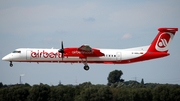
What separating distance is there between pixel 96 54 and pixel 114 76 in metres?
80.7

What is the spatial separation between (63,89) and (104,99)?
23.3 feet

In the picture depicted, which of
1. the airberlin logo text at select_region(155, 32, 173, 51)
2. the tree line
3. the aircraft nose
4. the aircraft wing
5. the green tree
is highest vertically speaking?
the airberlin logo text at select_region(155, 32, 173, 51)

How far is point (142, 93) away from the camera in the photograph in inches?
3556

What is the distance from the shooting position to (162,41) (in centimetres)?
6222

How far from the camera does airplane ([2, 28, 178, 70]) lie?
60.0 m

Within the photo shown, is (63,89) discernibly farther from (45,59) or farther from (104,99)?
(45,59)

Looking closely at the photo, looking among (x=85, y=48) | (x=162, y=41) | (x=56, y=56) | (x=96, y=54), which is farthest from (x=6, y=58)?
(x=162, y=41)

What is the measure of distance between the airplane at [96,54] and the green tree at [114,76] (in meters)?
77.1

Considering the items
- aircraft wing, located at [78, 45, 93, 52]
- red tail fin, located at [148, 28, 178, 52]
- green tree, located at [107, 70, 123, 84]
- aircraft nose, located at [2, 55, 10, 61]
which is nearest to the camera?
aircraft wing, located at [78, 45, 93, 52]

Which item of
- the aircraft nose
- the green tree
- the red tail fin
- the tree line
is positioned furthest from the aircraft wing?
the green tree

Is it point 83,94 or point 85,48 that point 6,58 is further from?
point 83,94

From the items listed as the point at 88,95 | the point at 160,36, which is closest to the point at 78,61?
the point at 160,36

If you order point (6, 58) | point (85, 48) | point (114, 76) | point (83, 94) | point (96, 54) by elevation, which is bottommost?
point (83, 94)

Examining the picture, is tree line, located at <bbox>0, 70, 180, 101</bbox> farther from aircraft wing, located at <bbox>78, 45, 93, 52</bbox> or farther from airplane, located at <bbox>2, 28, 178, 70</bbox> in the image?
aircraft wing, located at <bbox>78, 45, 93, 52</bbox>
